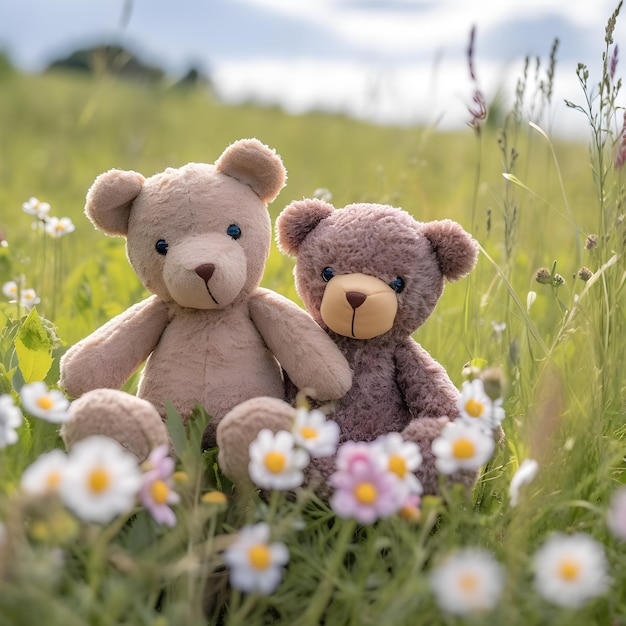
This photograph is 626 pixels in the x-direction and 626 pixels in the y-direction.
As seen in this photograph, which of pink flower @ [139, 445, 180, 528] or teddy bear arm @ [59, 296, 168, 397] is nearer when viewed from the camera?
pink flower @ [139, 445, 180, 528]

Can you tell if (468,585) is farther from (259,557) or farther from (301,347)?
(301,347)

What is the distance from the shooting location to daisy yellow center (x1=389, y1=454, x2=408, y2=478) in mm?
865

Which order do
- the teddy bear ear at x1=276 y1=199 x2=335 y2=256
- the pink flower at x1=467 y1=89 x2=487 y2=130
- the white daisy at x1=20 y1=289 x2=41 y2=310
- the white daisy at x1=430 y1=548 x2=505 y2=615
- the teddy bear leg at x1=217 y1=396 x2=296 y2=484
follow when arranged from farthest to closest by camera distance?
the white daisy at x1=20 y1=289 x2=41 y2=310
the pink flower at x1=467 y1=89 x2=487 y2=130
the teddy bear ear at x1=276 y1=199 x2=335 y2=256
the teddy bear leg at x1=217 y1=396 x2=296 y2=484
the white daisy at x1=430 y1=548 x2=505 y2=615

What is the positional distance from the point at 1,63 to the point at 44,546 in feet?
24.4

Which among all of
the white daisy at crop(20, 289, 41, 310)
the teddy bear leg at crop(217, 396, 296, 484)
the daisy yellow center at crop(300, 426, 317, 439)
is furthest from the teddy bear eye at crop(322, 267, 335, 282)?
the white daisy at crop(20, 289, 41, 310)

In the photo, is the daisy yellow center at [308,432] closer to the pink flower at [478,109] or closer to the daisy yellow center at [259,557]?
the daisy yellow center at [259,557]

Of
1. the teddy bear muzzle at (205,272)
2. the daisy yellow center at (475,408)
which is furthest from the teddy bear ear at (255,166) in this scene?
the daisy yellow center at (475,408)

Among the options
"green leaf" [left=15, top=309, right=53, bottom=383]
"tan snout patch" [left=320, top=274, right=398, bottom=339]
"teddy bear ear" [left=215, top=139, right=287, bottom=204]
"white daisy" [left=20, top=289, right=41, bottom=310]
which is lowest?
"white daisy" [left=20, top=289, right=41, bottom=310]

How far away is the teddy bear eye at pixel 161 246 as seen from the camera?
1.18m

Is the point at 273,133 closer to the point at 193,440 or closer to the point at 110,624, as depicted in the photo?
the point at 193,440

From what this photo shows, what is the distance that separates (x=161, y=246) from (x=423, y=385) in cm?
44

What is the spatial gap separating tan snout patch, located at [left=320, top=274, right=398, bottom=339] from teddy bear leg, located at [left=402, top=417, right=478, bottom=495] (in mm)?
155

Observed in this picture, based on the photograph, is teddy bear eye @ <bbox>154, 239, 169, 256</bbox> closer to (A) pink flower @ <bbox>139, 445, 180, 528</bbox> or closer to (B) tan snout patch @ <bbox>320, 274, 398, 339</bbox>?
(B) tan snout patch @ <bbox>320, 274, 398, 339</bbox>

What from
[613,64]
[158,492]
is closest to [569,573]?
[158,492]
